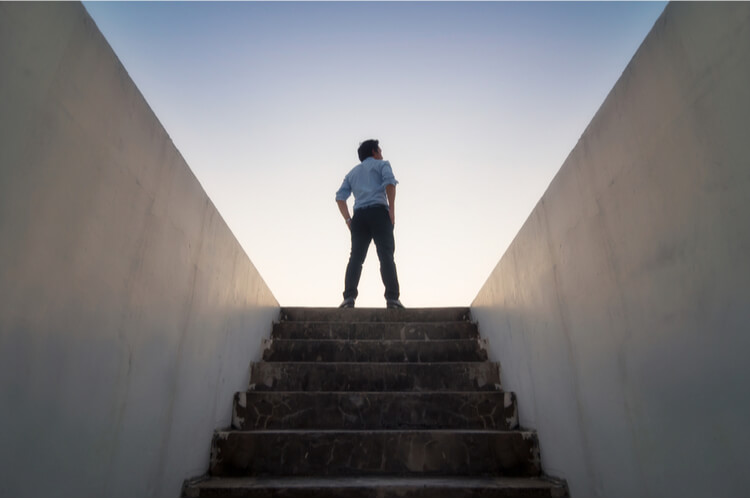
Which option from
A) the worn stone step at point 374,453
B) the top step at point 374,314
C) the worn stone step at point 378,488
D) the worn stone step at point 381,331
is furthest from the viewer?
the top step at point 374,314

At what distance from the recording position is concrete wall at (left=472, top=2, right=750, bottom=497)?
84 centimetres

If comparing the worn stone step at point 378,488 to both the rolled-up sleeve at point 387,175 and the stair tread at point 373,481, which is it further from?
the rolled-up sleeve at point 387,175

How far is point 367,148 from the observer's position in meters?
3.92

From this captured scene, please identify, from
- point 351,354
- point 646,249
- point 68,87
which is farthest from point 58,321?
point 351,354

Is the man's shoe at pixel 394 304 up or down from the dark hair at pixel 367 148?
down

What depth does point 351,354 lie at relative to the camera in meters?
2.74

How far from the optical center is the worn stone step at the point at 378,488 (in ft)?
5.12

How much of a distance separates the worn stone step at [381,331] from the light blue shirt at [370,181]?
44.4 inches

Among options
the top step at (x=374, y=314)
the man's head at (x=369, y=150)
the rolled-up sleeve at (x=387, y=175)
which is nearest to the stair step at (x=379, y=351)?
the top step at (x=374, y=314)

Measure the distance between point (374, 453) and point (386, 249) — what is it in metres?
1.86

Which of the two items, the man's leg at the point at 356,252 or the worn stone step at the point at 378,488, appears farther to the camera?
the man's leg at the point at 356,252

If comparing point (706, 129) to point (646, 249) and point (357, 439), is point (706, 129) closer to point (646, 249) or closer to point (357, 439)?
point (646, 249)

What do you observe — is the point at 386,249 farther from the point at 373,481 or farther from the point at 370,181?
the point at 373,481

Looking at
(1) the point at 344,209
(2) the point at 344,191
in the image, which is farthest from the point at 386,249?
(2) the point at 344,191
